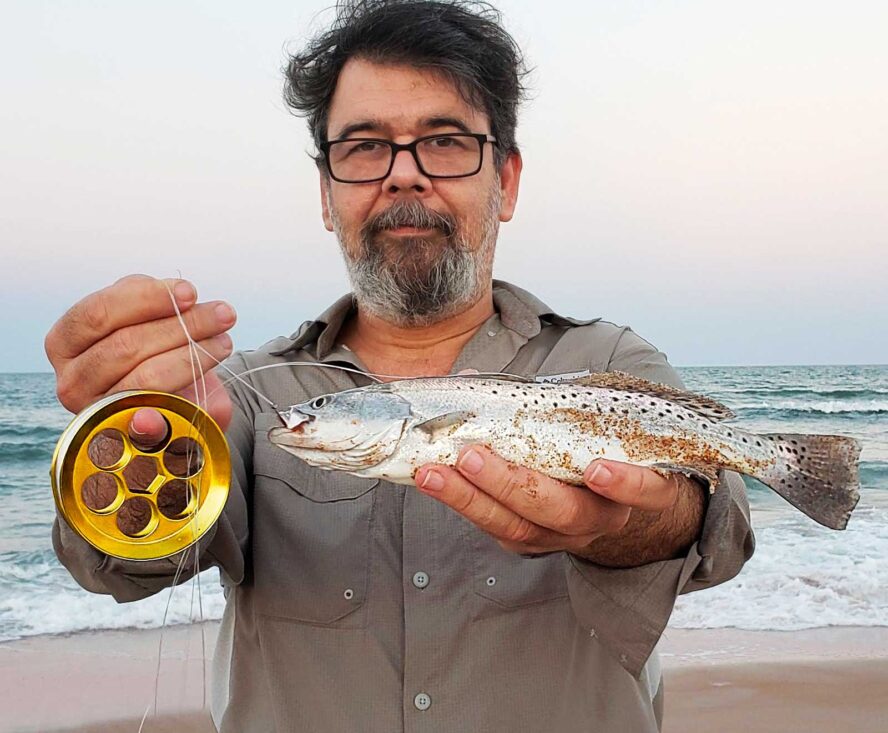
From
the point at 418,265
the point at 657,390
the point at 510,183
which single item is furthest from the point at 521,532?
the point at 510,183

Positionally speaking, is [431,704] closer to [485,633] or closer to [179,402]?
[485,633]

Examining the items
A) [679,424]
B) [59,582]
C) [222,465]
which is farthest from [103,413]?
[59,582]

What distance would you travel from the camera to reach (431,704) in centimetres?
311

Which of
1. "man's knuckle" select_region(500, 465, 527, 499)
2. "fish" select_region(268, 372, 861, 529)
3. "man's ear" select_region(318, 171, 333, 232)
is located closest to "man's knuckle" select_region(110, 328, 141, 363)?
"fish" select_region(268, 372, 861, 529)

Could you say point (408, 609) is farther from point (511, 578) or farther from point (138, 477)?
point (138, 477)

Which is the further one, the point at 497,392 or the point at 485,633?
the point at 485,633

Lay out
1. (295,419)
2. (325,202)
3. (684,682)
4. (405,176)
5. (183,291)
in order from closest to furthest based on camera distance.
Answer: (183,291), (295,419), (405,176), (325,202), (684,682)

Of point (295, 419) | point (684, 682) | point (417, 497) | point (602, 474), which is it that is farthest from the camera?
point (684, 682)

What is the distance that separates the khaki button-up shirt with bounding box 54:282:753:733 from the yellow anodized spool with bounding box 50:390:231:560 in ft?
1.35

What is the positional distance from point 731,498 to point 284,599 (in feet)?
5.55

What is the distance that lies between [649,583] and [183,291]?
1793 mm

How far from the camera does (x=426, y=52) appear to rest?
12.8 feet

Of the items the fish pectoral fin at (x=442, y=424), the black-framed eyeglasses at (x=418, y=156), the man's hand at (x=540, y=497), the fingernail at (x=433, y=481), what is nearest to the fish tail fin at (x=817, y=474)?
the man's hand at (x=540, y=497)

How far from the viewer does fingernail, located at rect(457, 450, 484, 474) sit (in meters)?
2.46
